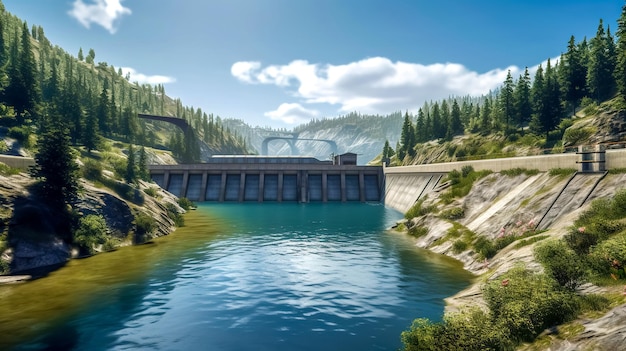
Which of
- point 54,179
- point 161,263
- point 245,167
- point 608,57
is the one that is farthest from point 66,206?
point 608,57

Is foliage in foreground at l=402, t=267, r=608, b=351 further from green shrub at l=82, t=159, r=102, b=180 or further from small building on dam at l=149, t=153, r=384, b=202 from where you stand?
small building on dam at l=149, t=153, r=384, b=202

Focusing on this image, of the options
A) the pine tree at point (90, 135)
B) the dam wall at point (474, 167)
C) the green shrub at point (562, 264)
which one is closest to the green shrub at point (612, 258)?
the green shrub at point (562, 264)

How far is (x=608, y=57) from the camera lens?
75188 mm

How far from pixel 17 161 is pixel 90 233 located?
9.67m

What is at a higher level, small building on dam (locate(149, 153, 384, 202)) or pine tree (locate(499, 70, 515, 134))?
pine tree (locate(499, 70, 515, 134))

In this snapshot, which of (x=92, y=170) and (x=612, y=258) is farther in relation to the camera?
(x=92, y=170)

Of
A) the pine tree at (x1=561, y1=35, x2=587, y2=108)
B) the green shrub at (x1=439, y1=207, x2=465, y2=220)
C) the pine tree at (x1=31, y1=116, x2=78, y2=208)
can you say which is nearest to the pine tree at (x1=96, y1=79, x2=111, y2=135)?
the pine tree at (x1=31, y1=116, x2=78, y2=208)

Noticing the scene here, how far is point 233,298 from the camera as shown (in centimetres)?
2069

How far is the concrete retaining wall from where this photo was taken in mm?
31000

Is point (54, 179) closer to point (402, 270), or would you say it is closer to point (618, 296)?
point (402, 270)

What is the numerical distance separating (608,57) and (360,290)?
88.8 m

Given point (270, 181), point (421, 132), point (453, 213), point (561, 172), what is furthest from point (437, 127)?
point (561, 172)

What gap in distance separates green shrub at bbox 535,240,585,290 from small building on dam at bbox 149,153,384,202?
71.4 metres

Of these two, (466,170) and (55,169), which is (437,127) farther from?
(55,169)
